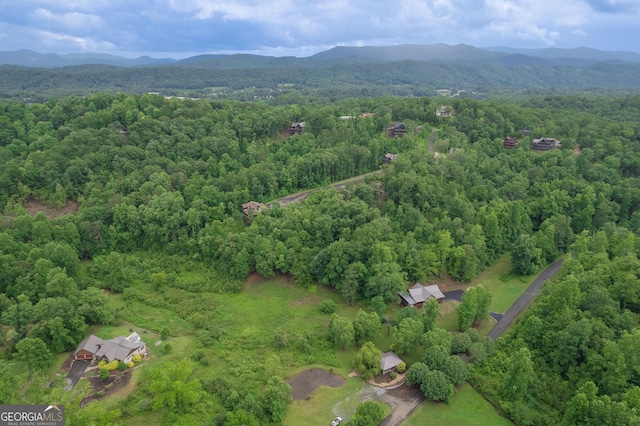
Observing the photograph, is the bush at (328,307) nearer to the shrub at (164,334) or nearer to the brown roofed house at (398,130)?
the shrub at (164,334)

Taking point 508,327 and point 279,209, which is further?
point 279,209

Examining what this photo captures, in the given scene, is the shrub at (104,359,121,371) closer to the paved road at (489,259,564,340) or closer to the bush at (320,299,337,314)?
the bush at (320,299,337,314)

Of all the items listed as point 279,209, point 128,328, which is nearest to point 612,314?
point 279,209

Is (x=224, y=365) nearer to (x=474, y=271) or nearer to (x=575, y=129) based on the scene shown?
(x=474, y=271)

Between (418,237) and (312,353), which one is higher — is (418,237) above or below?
above

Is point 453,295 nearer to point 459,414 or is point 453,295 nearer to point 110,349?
point 459,414

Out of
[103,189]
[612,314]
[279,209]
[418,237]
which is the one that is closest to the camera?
[612,314]

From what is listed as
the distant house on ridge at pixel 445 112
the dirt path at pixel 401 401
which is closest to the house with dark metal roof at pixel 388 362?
the dirt path at pixel 401 401
